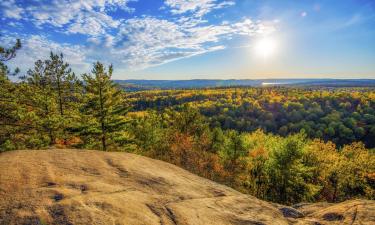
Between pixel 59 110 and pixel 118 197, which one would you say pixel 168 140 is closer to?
pixel 59 110

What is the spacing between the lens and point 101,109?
2666 centimetres

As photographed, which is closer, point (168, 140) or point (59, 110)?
point (59, 110)

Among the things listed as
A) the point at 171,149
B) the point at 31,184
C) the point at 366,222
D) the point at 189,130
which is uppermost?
the point at 31,184

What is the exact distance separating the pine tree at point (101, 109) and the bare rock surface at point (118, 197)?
16223mm

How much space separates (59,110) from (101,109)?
9089mm

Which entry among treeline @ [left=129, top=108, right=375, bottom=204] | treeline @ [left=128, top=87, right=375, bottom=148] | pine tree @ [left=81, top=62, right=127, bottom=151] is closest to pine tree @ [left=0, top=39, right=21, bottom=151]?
pine tree @ [left=81, top=62, right=127, bottom=151]

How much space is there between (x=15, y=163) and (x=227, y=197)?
301 inches

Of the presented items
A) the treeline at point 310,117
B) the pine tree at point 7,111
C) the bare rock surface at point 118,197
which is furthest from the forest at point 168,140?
the treeline at point 310,117

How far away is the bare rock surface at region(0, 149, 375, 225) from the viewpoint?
20.3 feet

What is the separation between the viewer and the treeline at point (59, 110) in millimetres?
19922

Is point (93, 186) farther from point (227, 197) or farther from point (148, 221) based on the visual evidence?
point (227, 197)

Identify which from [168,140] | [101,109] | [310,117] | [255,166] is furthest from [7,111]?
[310,117]

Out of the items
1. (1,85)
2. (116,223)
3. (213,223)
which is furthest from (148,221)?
(1,85)

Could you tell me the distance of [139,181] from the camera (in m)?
8.96
